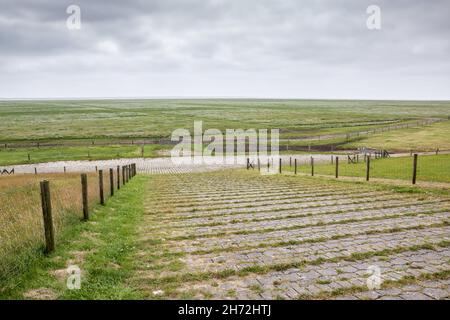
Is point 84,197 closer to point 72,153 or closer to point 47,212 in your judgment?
point 47,212

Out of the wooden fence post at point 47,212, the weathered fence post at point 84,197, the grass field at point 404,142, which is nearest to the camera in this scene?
the wooden fence post at point 47,212

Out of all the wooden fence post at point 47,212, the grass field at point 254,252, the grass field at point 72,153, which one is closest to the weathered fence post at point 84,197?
the grass field at point 254,252

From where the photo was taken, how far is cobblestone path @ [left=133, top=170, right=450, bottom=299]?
230 inches

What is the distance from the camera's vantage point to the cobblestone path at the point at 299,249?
5.84m

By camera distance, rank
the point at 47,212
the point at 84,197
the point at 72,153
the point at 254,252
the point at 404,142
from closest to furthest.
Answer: the point at 47,212, the point at 254,252, the point at 84,197, the point at 72,153, the point at 404,142

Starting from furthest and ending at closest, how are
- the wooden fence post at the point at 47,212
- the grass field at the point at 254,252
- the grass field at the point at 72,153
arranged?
1. the grass field at the point at 72,153
2. the wooden fence post at the point at 47,212
3. the grass field at the point at 254,252

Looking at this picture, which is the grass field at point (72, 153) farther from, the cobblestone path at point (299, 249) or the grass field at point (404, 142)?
the cobblestone path at point (299, 249)

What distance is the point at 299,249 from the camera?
310 inches

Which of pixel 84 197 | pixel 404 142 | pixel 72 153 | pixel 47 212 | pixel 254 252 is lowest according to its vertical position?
pixel 72 153

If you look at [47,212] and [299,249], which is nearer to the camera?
[47,212]

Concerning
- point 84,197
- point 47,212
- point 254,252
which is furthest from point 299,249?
point 84,197

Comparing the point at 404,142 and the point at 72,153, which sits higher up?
the point at 404,142

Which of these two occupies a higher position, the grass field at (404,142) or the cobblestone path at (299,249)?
the cobblestone path at (299,249)

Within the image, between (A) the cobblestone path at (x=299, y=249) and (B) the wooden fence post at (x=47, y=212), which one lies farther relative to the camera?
(B) the wooden fence post at (x=47, y=212)
